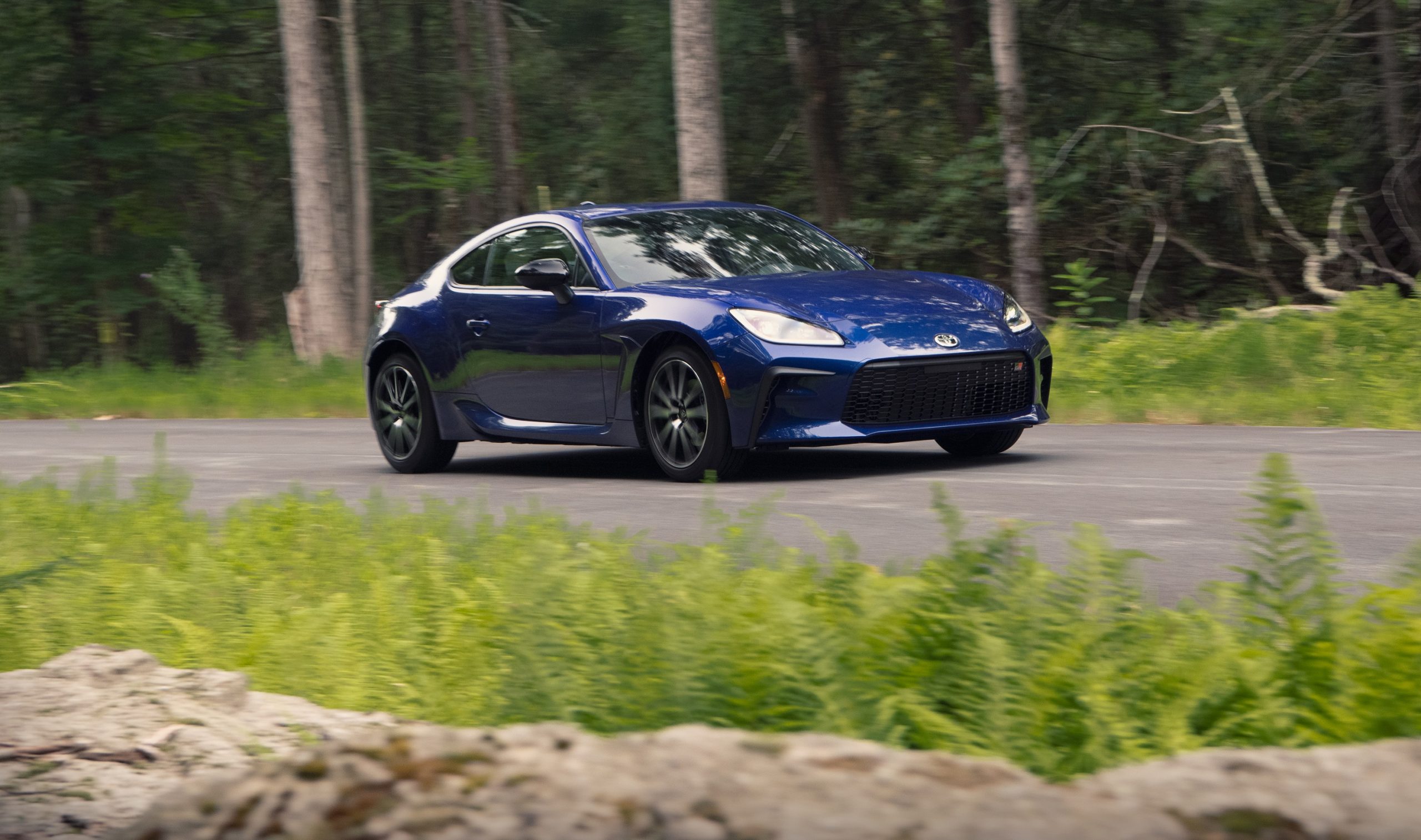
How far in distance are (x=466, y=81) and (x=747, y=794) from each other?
3298cm

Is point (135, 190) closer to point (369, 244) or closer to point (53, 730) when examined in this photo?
point (369, 244)

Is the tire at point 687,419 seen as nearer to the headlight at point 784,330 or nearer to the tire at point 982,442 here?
the headlight at point 784,330

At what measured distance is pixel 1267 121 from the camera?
21906 millimetres

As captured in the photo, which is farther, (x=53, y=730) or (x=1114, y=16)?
(x=1114, y=16)

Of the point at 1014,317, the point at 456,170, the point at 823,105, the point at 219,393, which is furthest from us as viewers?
the point at 823,105

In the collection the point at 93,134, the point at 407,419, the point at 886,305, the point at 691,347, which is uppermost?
the point at 93,134

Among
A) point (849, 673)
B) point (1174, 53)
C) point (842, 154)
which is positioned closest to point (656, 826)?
point (849, 673)

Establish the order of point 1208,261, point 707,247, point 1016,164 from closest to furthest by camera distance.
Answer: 1. point 707,247
2. point 1016,164
3. point 1208,261

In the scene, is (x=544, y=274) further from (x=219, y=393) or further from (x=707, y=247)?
(x=219, y=393)

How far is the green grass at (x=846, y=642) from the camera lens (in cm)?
394

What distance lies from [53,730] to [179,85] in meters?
32.2

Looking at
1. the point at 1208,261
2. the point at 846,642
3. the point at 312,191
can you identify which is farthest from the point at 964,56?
the point at 846,642

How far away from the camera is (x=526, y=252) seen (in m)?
10.8

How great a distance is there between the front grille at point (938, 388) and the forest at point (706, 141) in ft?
21.4
